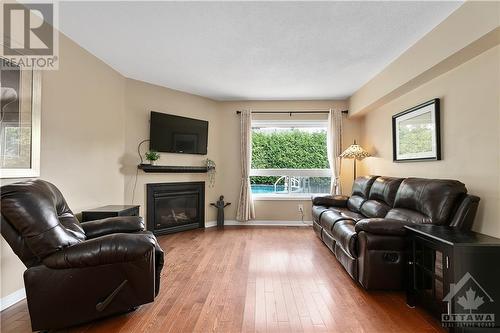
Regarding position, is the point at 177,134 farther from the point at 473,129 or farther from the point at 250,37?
the point at 473,129

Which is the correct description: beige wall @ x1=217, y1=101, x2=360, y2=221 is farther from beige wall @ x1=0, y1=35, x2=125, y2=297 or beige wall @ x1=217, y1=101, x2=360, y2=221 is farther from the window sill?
beige wall @ x1=0, y1=35, x2=125, y2=297

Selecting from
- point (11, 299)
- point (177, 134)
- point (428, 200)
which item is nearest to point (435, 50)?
point (428, 200)

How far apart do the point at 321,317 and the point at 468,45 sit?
2556mm

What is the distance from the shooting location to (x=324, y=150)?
5.38 meters

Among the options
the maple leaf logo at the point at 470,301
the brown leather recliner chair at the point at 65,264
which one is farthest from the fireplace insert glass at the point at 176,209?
the maple leaf logo at the point at 470,301

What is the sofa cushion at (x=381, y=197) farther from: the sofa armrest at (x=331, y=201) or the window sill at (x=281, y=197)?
the window sill at (x=281, y=197)

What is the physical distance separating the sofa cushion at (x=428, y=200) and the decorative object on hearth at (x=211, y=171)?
3238 mm

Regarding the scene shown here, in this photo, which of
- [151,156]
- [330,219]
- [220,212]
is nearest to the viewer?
[330,219]

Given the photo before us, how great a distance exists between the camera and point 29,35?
2.38 metres

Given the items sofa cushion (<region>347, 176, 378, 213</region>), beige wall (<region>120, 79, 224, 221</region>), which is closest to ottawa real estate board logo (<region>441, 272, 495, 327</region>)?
sofa cushion (<region>347, 176, 378, 213</region>)

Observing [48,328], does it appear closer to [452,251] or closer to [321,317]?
[321,317]

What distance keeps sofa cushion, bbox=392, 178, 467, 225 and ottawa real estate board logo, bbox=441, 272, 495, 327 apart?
702 mm

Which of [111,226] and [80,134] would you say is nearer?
[111,226]

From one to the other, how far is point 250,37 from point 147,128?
250 cm
